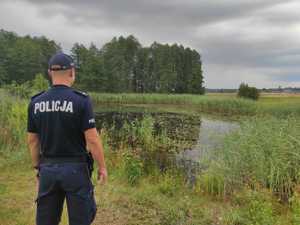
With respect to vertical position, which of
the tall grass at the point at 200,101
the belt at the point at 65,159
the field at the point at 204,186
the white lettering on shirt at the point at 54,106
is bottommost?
the field at the point at 204,186

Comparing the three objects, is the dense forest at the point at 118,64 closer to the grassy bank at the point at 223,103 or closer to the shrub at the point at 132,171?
the grassy bank at the point at 223,103

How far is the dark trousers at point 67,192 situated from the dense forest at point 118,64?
169ft

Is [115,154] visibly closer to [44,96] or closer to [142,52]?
[44,96]

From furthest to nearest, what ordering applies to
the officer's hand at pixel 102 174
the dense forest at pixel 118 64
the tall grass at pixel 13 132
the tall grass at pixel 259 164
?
the dense forest at pixel 118 64
the tall grass at pixel 13 132
the tall grass at pixel 259 164
the officer's hand at pixel 102 174

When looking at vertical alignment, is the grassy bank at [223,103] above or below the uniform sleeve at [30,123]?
below

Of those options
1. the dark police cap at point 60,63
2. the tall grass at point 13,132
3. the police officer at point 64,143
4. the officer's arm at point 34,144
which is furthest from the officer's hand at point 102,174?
the tall grass at point 13,132

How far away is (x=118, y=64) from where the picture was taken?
6194cm

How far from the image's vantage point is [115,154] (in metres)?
8.84

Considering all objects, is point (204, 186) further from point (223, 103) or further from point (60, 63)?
point (223, 103)

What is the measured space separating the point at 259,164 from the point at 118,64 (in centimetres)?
5665

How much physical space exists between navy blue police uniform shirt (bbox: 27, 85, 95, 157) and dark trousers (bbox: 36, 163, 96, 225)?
0.12 metres

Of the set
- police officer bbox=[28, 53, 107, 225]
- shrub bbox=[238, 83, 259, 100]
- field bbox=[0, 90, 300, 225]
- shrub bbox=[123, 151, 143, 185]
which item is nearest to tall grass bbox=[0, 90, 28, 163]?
field bbox=[0, 90, 300, 225]

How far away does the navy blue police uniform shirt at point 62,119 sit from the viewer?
2.69 metres

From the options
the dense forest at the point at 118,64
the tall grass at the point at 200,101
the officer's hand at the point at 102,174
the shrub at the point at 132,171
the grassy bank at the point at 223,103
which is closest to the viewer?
the officer's hand at the point at 102,174
